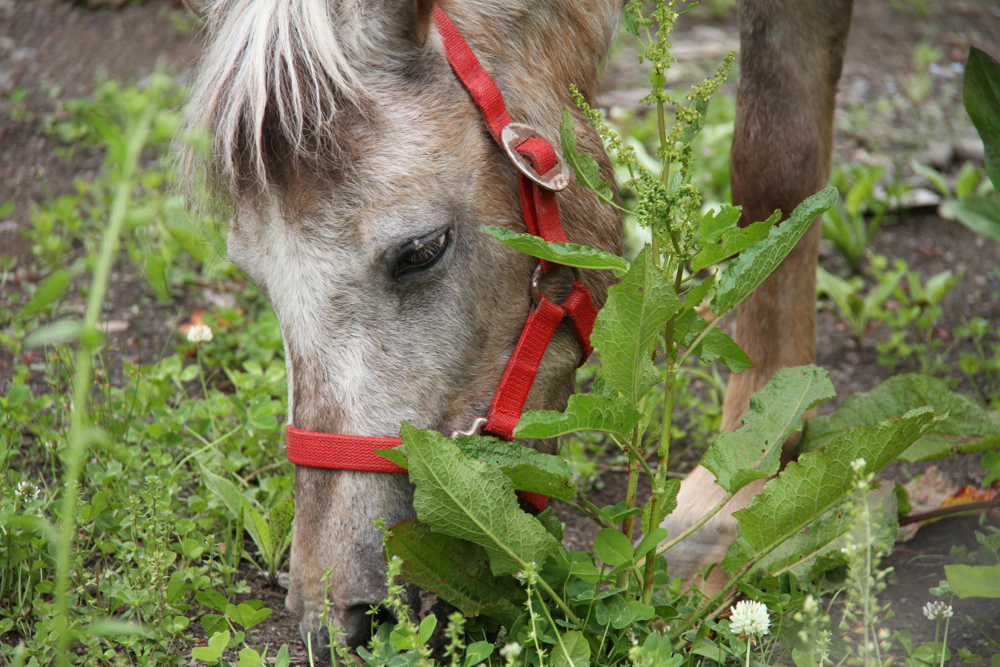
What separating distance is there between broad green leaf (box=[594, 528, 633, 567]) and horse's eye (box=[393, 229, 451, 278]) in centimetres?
73

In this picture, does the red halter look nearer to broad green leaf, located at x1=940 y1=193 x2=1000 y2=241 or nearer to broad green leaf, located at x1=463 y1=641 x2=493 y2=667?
broad green leaf, located at x1=463 y1=641 x2=493 y2=667

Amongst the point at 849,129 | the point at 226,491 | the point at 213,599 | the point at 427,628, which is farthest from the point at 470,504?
the point at 849,129

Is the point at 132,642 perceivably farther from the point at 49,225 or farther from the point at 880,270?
the point at 880,270

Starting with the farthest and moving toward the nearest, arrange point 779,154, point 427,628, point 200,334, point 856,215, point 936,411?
point 856,215 < point 200,334 < point 779,154 < point 936,411 < point 427,628

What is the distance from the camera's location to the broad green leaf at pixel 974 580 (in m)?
1.74

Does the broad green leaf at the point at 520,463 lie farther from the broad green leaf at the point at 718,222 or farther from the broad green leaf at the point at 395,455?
the broad green leaf at the point at 718,222

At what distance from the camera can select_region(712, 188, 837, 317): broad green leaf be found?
66.6 inches

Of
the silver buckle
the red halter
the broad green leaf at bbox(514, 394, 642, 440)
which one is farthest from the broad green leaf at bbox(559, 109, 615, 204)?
the silver buckle

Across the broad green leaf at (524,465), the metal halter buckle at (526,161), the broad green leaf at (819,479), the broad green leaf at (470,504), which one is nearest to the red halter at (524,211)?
the metal halter buckle at (526,161)

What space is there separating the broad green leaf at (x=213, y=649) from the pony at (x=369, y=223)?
0.58ft

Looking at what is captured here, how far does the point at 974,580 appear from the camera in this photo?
1.76 m

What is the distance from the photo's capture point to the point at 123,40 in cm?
663

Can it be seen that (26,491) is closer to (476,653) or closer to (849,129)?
(476,653)

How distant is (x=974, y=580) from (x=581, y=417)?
938 millimetres
